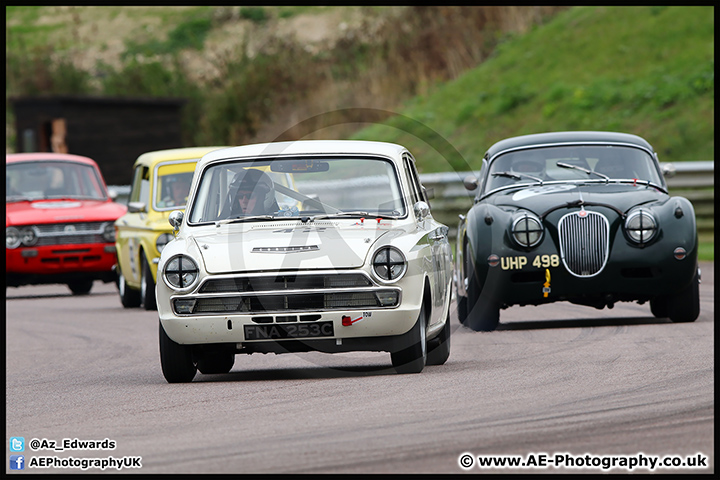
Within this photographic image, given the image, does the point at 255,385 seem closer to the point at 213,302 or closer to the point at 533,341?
the point at 213,302

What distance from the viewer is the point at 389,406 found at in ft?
22.4

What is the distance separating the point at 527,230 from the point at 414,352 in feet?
9.66

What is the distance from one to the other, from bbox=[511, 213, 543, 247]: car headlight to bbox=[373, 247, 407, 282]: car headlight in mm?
3036

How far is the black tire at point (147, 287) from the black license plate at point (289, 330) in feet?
22.4

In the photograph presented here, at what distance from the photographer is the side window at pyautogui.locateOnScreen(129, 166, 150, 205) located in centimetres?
1545

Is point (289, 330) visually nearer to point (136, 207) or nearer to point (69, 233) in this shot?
point (136, 207)

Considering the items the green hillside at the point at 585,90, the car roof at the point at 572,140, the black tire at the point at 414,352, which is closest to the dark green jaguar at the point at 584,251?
the car roof at the point at 572,140

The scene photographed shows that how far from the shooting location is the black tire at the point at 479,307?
11133 millimetres

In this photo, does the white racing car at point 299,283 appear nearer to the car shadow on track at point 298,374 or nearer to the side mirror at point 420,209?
the side mirror at point 420,209
